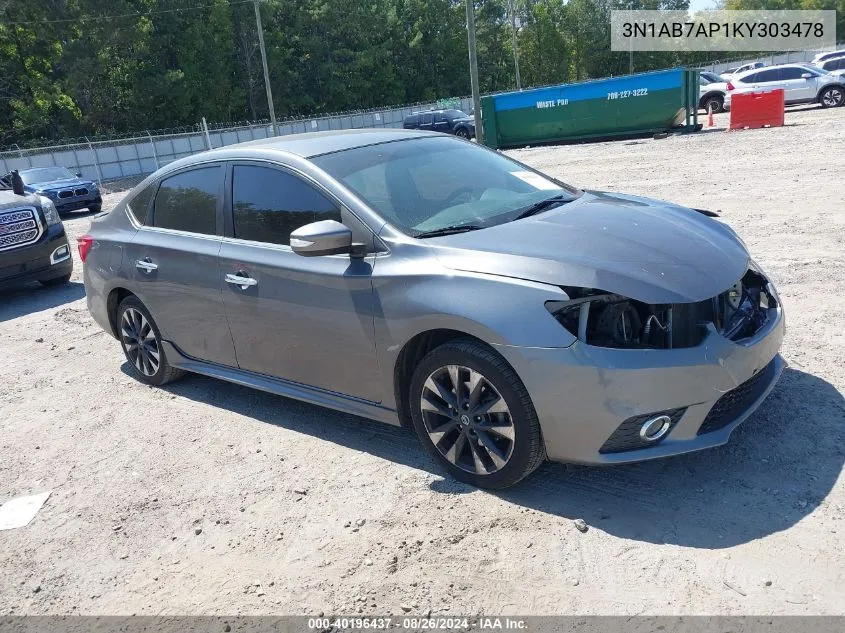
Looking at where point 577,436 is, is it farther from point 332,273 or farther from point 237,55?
point 237,55

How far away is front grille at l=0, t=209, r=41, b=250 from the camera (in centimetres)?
898

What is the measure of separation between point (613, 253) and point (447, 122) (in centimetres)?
3216

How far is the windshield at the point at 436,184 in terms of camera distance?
4.01 m

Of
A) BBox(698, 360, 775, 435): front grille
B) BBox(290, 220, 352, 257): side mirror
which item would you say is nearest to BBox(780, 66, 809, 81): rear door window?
BBox(698, 360, 775, 435): front grille

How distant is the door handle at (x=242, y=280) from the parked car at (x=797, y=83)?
86.0ft

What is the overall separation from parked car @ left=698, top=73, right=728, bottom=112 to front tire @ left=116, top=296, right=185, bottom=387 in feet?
88.8

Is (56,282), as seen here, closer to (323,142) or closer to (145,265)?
(145,265)

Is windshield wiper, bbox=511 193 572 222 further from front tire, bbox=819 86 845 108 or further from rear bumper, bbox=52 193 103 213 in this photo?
front tire, bbox=819 86 845 108

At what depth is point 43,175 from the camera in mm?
20750

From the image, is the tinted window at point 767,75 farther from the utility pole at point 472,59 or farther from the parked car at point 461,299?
the parked car at point 461,299

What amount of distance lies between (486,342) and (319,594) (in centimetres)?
129

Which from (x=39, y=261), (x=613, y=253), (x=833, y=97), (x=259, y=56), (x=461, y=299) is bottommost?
(x=833, y=97)

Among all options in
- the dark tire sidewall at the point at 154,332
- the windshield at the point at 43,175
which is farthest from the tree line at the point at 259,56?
the dark tire sidewall at the point at 154,332

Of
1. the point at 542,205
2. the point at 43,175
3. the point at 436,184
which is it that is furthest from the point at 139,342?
the point at 43,175
